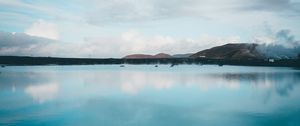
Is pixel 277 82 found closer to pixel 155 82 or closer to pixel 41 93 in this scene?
pixel 155 82

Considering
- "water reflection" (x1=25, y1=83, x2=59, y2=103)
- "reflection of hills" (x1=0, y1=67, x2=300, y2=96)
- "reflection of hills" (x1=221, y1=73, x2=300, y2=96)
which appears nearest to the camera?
"water reflection" (x1=25, y1=83, x2=59, y2=103)

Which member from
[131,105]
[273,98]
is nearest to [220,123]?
[131,105]

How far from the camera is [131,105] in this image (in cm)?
2736

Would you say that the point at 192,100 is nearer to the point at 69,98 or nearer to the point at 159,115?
the point at 159,115

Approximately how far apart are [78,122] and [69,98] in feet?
39.8

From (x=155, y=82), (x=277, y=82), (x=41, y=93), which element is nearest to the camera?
(x=41, y=93)

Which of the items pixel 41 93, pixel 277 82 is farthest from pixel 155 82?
pixel 41 93

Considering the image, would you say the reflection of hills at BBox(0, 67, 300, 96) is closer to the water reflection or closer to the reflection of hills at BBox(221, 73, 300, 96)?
the reflection of hills at BBox(221, 73, 300, 96)

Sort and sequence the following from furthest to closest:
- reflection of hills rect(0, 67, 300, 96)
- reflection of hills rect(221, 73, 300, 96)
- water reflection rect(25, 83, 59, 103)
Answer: reflection of hills rect(0, 67, 300, 96) < reflection of hills rect(221, 73, 300, 96) < water reflection rect(25, 83, 59, 103)

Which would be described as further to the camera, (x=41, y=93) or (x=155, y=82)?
(x=155, y=82)

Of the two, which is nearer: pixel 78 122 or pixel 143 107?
pixel 78 122

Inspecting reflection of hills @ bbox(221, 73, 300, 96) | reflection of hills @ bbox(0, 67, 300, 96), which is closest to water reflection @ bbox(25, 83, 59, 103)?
reflection of hills @ bbox(0, 67, 300, 96)

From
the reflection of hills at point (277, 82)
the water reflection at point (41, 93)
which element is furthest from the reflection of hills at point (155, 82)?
the water reflection at point (41, 93)

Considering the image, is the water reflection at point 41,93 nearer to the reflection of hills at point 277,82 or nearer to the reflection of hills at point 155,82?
the reflection of hills at point 155,82
